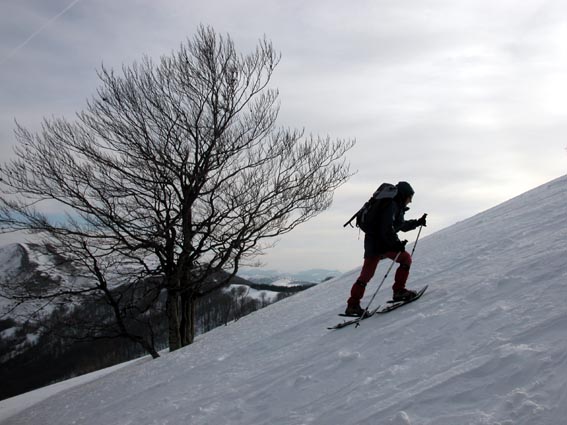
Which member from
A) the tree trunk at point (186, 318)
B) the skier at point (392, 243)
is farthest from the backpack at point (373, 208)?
the tree trunk at point (186, 318)

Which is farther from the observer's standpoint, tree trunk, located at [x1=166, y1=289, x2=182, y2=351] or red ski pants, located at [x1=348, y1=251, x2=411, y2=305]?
tree trunk, located at [x1=166, y1=289, x2=182, y2=351]

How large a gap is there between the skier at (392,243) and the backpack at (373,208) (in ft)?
0.20

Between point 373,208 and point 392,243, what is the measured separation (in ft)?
1.87

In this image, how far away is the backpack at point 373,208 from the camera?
610 cm

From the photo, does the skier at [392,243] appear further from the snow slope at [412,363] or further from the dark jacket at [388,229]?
the snow slope at [412,363]

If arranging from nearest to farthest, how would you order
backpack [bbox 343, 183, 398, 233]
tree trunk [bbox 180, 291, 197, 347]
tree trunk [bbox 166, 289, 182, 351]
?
backpack [bbox 343, 183, 398, 233] → tree trunk [bbox 166, 289, 182, 351] → tree trunk [bbox 180, 291, 197, 347]

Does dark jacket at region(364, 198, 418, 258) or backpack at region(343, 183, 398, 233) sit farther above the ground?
backpack at region(343, 183, 398, 233)

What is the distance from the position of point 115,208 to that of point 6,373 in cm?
14860

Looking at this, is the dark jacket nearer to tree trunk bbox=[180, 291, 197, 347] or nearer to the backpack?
the backpack

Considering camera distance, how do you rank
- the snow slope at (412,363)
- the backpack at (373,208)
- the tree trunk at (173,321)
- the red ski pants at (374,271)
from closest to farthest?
the snow slope at (412,363), the backpack at (373,208), the red ski pants at (374,271), the tree trunk at (173,321)

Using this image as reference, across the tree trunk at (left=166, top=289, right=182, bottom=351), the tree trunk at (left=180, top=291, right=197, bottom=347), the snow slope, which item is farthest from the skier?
the tree trunk at (left=180, top=291, right=197, bottom=347)

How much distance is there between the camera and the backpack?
20.0 ft

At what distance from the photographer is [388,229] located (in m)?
6.18

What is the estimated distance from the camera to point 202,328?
447 feet
